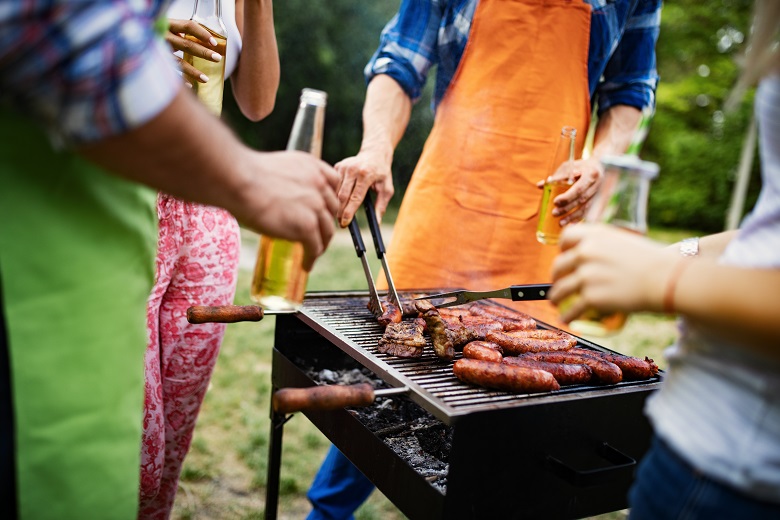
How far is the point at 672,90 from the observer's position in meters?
16.3

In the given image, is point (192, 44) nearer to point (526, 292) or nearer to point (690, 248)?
point (526, 292)

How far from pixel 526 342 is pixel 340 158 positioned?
14.1m

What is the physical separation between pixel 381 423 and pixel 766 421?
1.65 meters

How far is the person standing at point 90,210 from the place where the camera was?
3.04 ft

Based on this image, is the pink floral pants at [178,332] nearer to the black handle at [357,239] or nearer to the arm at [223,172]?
the black handle at [357,239]

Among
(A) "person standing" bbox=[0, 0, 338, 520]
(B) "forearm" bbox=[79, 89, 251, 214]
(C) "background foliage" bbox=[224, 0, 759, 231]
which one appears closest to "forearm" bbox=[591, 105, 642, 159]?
(A) "person standing" bbox=[0, 0, 338, 520]

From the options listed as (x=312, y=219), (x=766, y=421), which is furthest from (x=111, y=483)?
(x=766, y=421)

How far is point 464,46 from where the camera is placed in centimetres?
322

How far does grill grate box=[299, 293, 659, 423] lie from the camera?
172 cm

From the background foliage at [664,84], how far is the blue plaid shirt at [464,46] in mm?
11503

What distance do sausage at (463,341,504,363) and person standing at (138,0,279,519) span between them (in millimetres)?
990

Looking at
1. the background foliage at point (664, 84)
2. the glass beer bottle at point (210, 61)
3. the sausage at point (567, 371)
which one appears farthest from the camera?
the background foliage at point (664, 84)

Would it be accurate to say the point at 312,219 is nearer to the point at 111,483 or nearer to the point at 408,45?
the point at 111,483

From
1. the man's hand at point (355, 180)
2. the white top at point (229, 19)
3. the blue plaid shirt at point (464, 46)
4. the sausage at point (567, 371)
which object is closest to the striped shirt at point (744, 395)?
the sausage at point (567, 371)
